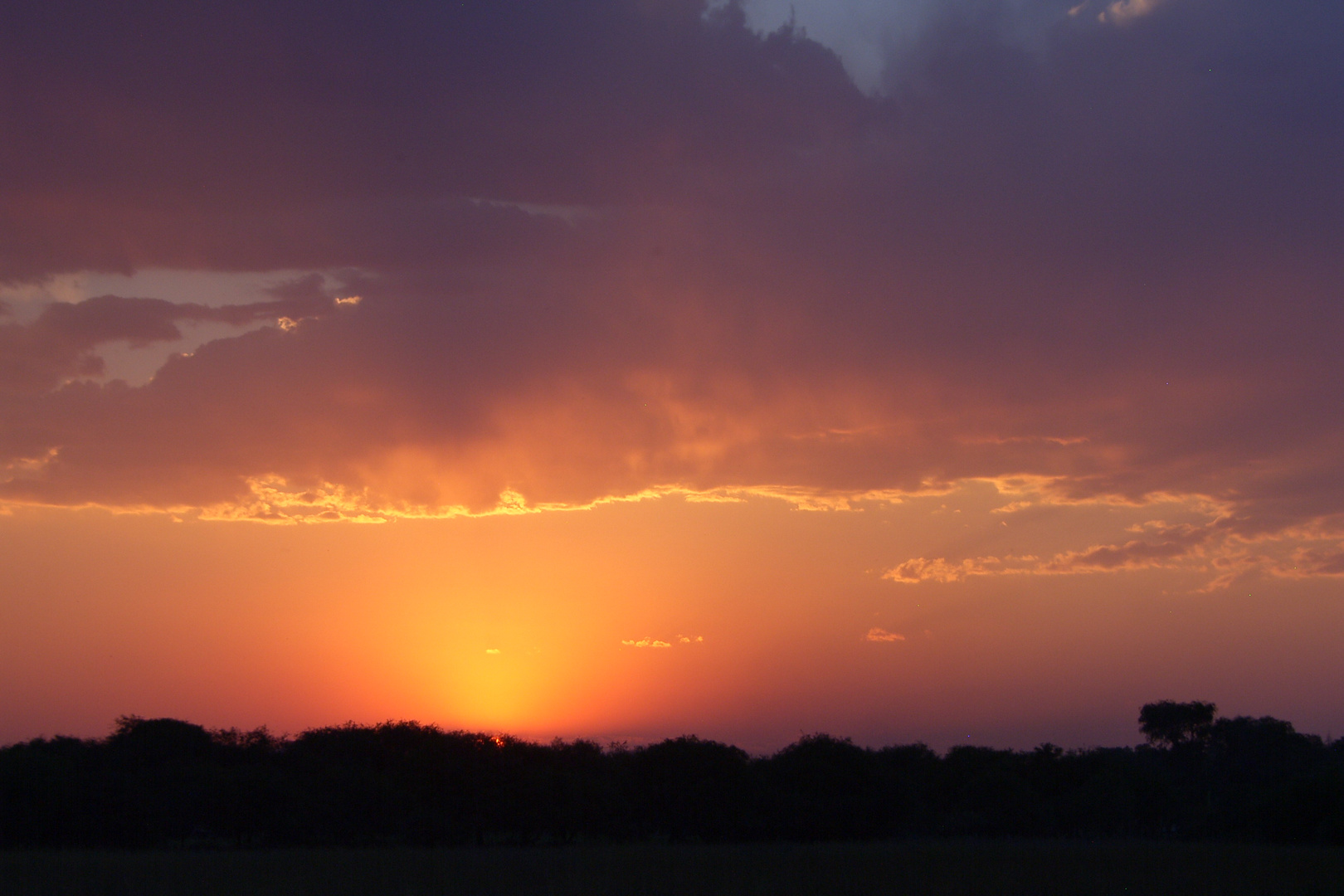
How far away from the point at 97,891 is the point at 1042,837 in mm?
44444

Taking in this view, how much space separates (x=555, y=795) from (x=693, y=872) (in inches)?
799

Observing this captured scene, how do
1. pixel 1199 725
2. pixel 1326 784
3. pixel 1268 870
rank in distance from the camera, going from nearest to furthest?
pixel 1268 870 < pixel 1326 784 < pixel 1199 725

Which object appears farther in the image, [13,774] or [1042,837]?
[1042,837]

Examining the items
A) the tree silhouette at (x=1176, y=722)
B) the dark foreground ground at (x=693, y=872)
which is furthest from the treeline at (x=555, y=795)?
the tree silhouette at (x=1176, y=722)

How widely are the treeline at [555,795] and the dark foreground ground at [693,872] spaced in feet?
17.0

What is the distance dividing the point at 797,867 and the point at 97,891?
19.6 metres

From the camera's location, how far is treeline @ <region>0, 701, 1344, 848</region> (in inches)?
1849

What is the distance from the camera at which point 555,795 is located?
5244 centimetres

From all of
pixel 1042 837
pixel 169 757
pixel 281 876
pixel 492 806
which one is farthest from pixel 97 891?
pixel 1042 837

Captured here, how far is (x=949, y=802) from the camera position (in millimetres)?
61438

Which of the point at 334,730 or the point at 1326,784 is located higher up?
the point at 334,730

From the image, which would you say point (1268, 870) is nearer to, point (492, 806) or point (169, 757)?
point (492, 806)

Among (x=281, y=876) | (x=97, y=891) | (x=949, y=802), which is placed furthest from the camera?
(x=949, y=802)

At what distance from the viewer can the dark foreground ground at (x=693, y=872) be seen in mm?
29547
